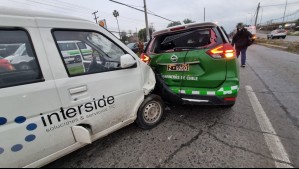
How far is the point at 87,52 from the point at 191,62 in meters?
1.66

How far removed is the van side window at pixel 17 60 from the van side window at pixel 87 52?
30 cm

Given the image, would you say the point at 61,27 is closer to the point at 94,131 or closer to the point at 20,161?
the point at 94,131

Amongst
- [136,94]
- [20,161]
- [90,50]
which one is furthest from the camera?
[136,94]

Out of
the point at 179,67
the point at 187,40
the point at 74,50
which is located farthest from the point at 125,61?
the point at 187,40

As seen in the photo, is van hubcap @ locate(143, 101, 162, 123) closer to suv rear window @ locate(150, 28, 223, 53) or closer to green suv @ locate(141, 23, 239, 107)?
green suv @ locate(141, 23, 239, 107)

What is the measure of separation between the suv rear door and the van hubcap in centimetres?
47

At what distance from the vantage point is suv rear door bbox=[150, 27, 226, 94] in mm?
2764

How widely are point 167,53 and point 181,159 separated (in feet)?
6.12

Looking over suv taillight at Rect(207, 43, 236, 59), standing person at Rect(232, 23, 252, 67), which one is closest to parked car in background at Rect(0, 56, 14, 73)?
suv taillight at Rect(207, 43, 236, 59)

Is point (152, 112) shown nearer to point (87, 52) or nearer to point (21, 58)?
point (87, 52)

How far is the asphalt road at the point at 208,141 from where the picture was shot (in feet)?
7.02

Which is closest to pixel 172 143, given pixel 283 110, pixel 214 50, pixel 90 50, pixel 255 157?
pixel 255 157

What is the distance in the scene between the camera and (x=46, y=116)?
1.84 meters

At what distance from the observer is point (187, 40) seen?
328 centimetres
